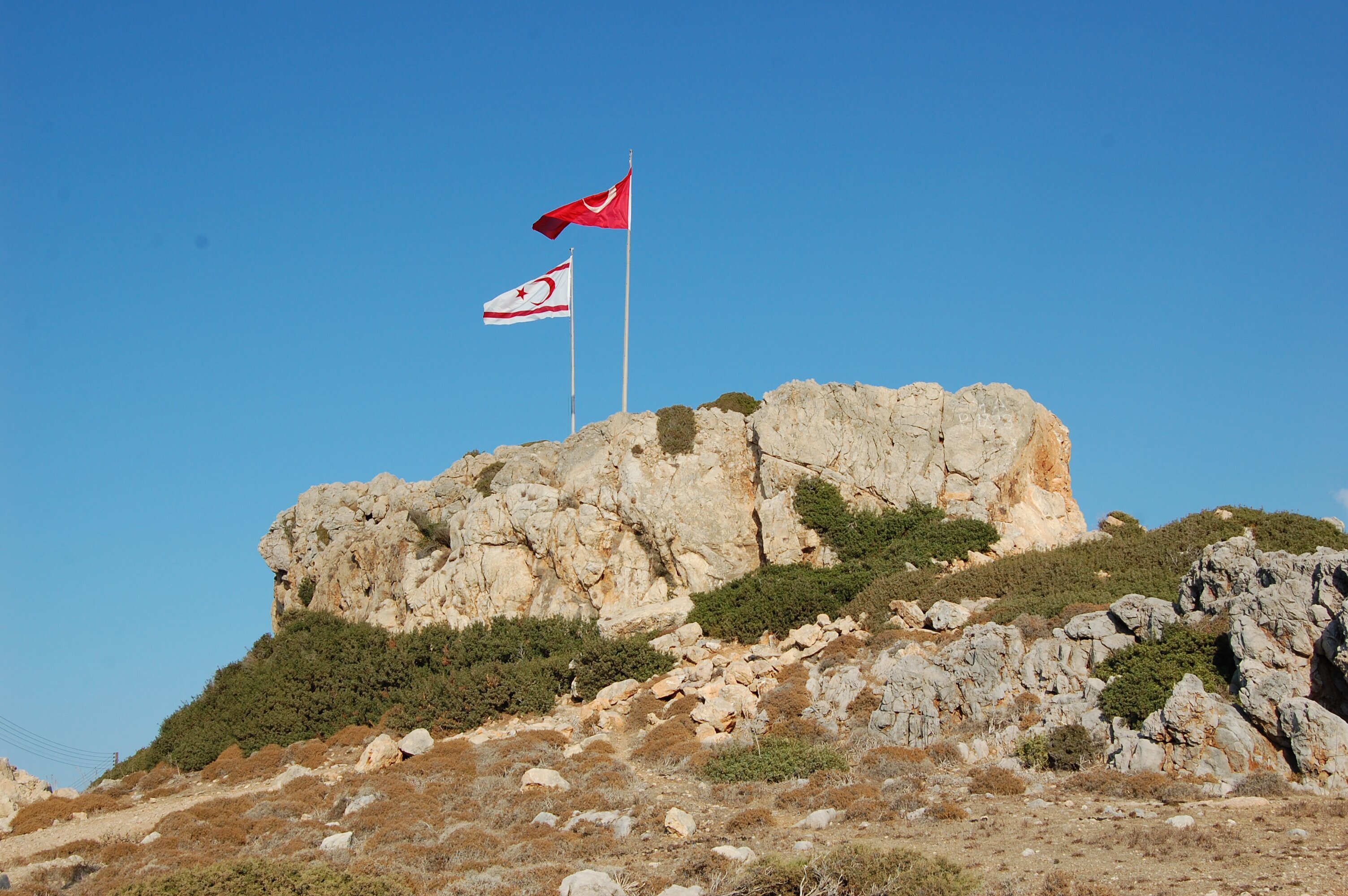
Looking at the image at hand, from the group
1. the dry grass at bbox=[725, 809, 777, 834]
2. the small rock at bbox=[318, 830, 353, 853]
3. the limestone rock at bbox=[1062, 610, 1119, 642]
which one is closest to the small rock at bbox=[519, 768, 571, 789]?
the small rock at bbox=[318, 830, 353, 853]

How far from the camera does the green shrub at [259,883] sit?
12047 millimetres

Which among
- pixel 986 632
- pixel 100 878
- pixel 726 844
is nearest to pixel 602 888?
pixel 726 844

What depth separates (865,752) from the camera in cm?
1905

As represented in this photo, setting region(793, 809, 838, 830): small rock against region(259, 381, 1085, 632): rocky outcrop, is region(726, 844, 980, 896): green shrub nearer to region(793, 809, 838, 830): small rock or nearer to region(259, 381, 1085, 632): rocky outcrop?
region(793, 809, 838, 830): small rock

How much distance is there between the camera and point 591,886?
12039 mm

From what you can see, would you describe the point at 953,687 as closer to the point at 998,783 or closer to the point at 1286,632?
the point at 998,783

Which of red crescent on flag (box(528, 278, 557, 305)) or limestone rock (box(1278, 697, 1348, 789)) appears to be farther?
red crescent on flag (box(528, 278, 557, 305))

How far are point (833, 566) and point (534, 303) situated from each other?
15235mm

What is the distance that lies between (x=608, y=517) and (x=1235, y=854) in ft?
73.5

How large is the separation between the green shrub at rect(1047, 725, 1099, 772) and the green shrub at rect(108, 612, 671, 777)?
12.0 meters

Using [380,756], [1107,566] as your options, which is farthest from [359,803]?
[1107,566]

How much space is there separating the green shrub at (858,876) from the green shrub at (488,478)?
2402 cm

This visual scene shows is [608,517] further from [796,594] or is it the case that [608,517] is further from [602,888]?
[602,888]

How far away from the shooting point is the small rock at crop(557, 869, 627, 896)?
1191 centimetres
